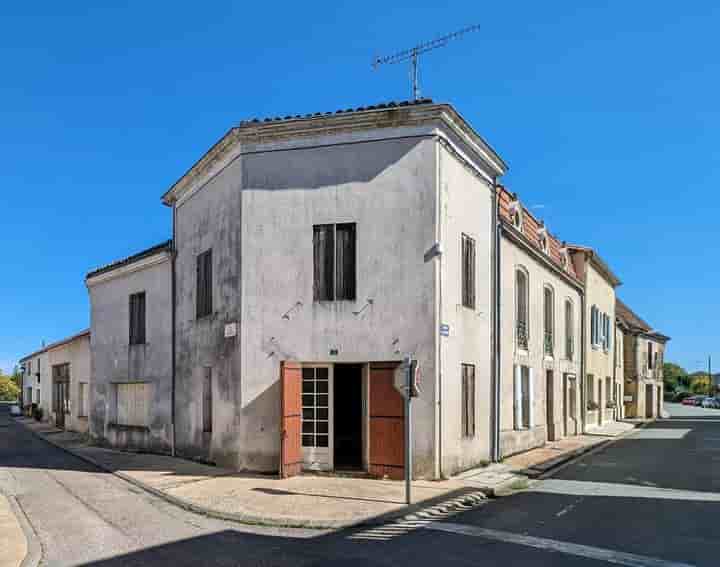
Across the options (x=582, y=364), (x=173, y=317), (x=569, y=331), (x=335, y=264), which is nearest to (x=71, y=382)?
(x=173, y=317)

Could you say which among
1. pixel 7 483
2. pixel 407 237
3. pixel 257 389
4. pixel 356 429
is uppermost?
pixel 407 237

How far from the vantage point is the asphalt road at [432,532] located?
754 cm

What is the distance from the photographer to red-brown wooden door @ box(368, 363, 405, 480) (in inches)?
501

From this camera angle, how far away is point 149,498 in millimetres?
11523

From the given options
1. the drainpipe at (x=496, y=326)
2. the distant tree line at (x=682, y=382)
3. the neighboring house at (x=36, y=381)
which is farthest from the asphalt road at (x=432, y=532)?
the distant tree line at (x=682, y=382)

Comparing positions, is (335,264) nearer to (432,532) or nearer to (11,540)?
(432,532)

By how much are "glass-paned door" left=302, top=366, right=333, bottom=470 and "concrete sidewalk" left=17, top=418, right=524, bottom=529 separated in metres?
0.46

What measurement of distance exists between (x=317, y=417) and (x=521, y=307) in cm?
838

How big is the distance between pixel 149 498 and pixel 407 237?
664cm

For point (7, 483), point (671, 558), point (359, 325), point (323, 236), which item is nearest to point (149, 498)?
point (7, 483)

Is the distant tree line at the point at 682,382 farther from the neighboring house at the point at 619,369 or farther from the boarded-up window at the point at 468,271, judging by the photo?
the boarded-up window at the point at 468,271

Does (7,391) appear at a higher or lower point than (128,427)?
lower

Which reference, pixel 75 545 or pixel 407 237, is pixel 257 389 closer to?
pixel 407 237

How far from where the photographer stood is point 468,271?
584 inches
